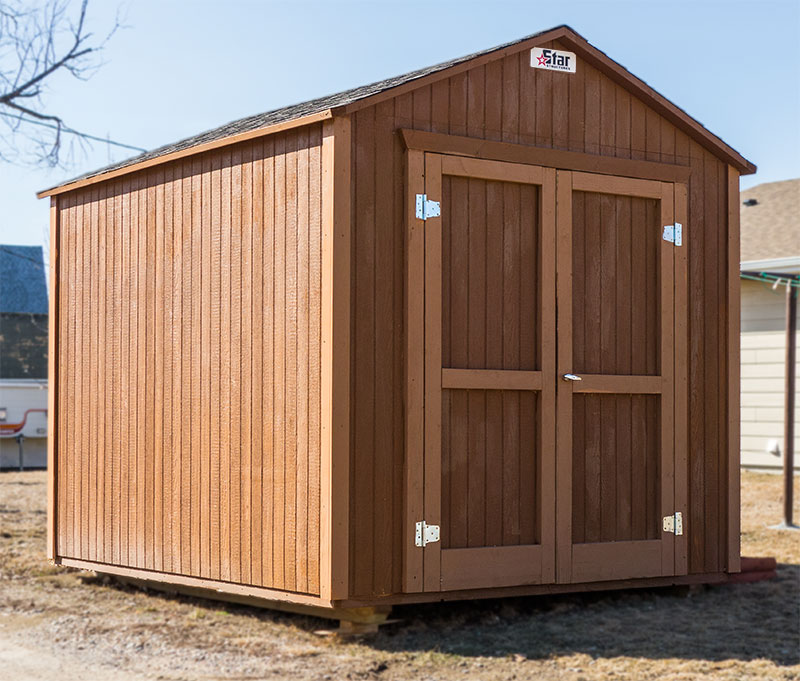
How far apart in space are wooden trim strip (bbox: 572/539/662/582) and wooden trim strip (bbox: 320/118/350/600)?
1.54 metres

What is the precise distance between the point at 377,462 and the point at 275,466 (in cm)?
61

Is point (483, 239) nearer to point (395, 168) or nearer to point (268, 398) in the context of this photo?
point (395, 168)

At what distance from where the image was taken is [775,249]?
13250mm

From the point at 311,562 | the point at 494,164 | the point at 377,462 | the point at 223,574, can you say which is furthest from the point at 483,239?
the point at 223,574

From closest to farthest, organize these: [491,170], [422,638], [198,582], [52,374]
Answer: [422,638], [491,170], [198,582], [52,374]

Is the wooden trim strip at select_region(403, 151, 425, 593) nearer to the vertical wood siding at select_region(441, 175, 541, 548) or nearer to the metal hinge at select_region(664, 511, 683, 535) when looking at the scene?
the vertical wood siding at select_region(441, 175, 541, 548)

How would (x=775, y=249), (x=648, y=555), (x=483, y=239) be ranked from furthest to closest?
(x=775, y=249)
(x=648, y=555)
(x=483, y=239)

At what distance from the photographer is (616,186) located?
22.5 ft

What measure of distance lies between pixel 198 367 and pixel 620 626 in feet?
9.40

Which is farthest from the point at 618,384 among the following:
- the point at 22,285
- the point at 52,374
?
the point at 22,285

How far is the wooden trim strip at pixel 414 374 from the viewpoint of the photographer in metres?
6.09

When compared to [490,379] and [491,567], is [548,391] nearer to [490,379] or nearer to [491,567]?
[490,379]

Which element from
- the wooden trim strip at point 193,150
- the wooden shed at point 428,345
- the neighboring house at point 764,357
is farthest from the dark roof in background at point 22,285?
the wooden shed at point 428,345

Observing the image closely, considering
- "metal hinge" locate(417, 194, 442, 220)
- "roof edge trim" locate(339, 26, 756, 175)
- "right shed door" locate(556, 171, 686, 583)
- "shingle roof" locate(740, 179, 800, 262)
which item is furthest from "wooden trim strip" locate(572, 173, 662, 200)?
"shingle roof" locate(740, 179, 800, 262)
